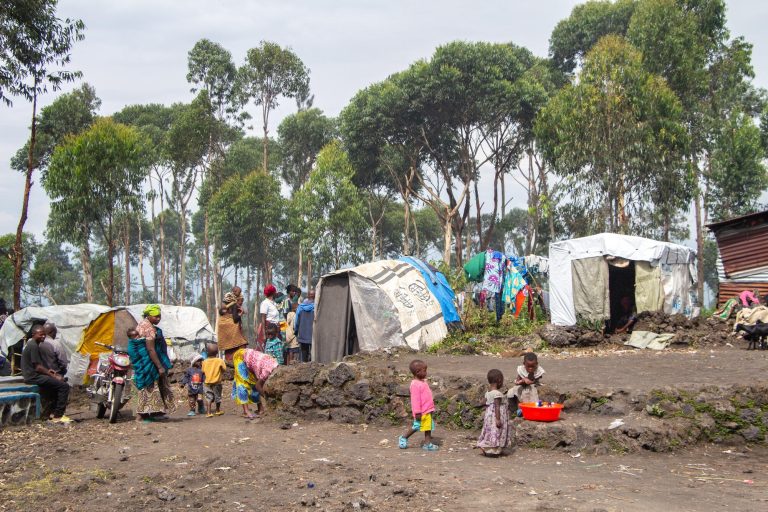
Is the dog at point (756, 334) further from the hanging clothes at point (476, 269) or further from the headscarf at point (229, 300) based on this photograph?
the headscarf at point (229, 300)

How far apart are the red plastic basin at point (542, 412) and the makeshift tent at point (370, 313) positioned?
506 cm

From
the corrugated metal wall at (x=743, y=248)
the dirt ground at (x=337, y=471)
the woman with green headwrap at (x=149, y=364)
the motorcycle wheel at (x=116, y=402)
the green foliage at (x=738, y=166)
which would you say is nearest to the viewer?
the dirt ground at (x=337, y=471)

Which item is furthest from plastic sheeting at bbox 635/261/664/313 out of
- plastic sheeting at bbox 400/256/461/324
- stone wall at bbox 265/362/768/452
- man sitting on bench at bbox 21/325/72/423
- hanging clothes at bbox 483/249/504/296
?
man sitting on bench at bbox 21/325/72/423

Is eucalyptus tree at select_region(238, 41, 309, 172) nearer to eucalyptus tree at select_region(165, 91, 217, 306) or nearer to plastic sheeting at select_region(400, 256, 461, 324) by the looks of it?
eucalyptus tree at select_region(165, 91, 217, 306)

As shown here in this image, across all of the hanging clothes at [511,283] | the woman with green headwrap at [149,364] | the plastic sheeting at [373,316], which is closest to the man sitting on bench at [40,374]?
the woman with green headwrap at [149,364]

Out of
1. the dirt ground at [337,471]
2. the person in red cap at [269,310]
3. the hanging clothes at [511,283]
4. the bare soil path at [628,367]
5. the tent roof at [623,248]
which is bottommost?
the dirt ground at [337,471]

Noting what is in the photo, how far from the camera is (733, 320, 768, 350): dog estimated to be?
1086cm

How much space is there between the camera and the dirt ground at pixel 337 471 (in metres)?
4.96

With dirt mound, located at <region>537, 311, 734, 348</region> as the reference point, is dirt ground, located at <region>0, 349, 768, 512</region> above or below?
below

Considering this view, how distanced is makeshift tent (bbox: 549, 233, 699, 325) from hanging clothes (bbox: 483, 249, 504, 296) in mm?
1116

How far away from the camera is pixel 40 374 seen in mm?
8891

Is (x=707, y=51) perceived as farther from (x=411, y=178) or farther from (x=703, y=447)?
(x=703, y=447)

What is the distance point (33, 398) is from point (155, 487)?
430cm

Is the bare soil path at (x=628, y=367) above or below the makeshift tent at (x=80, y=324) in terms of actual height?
below
